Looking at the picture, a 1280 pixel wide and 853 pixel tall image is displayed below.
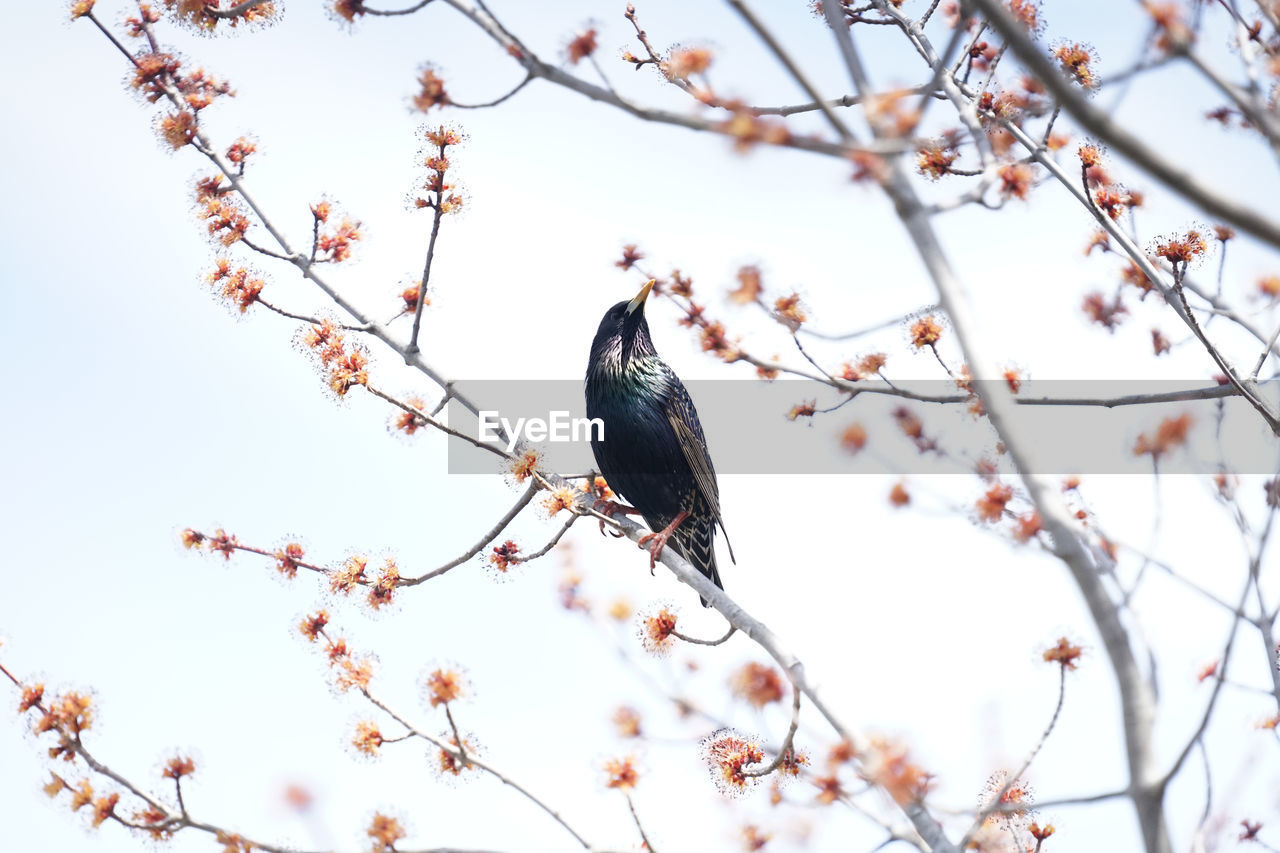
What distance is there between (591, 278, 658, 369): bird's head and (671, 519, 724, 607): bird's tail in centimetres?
86

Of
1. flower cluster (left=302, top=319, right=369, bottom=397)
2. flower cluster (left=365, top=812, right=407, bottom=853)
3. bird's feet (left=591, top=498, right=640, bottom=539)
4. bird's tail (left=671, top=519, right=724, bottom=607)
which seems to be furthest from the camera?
bird's tail (left=671, top=519, right=724, bottom=607)

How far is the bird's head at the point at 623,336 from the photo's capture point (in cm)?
538

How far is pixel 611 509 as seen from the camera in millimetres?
4730

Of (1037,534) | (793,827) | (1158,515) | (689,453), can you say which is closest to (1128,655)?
(1037,534)

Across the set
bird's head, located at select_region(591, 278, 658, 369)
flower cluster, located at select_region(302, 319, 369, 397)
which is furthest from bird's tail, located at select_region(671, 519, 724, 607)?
flower cluster, located at select_region(302, 319, 369, 397)

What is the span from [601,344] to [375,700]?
9.06 ft

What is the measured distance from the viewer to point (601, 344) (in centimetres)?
548

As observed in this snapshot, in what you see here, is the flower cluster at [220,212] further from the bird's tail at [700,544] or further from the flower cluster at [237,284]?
the bird's tail at [700,544]

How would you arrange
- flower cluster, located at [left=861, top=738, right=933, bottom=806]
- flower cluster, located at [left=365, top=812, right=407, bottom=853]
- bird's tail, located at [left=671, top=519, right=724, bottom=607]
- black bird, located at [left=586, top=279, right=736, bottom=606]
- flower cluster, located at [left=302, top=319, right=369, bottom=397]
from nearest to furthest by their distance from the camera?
flower cluster, located at [left=861, top=738, right=933, bottom=806], flower cluster, located at [left=365, top=812, right=407, bottom=853], flower cluster, located at [left=302, top=319, right=369, bottom=397], black bird, located at [left=586, top=279, right=736, bottom=606], bird's tail, located at [left=671, top=519, right=724, bottom=607]

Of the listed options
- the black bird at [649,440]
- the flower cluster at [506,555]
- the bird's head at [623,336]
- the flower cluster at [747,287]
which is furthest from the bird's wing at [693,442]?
the flower cluster at [747,287]

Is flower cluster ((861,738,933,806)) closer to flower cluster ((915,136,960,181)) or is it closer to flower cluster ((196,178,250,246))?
flower cluster ((915,136,960,181))

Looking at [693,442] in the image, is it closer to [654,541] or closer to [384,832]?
[654,541]

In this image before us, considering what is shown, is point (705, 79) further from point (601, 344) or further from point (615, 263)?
point (601, 344)

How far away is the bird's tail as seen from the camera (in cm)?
512
